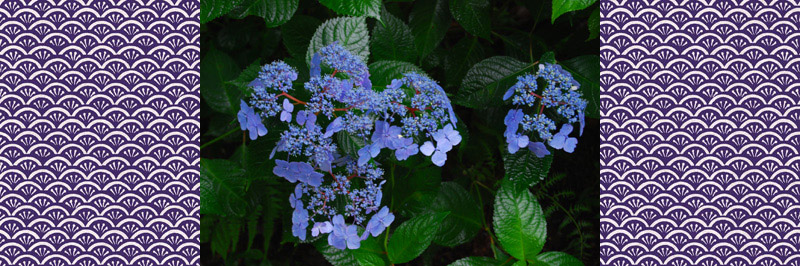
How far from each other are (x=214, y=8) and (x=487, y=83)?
0.63 m

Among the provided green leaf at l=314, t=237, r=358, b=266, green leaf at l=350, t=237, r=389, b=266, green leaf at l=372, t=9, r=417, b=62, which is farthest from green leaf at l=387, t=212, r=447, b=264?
green leaf at l=372, t=9, r=417, b=62

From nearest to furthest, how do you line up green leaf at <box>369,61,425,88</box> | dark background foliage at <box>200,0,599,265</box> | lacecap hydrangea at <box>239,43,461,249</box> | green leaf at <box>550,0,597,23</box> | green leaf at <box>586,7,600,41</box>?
lacecap hydrangea at <box>239,43,461,249</box> < green leaf at <box>550,0,597,23</box> < green leaf at <box>369,61,425,88</box> < green leaf at <box>586,7,600,41</box> < dark background foliage at <box>200,0,599,265</box>

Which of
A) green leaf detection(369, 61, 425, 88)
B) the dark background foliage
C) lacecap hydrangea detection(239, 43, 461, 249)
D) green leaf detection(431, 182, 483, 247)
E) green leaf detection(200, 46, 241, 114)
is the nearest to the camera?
lacecap hydrangea detection(239, 43, 461, 249)

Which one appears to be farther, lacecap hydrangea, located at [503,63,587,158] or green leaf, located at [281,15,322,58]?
green leaf, located at [281,15,322,58]

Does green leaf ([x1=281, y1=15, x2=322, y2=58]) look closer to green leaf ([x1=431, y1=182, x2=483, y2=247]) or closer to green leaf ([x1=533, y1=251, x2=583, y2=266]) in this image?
green leaf ([x1=431, y1=182, x2=483, y2=247])

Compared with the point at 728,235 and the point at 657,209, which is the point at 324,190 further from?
the point at 728,235

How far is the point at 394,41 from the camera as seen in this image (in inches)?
59.4

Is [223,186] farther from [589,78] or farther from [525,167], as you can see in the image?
[589,78]

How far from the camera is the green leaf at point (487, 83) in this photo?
149cm

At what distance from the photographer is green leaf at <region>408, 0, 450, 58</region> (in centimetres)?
169

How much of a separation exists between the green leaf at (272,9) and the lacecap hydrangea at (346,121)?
0.55ft

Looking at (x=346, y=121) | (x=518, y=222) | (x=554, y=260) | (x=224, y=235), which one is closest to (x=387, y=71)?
(x=346, y=121)

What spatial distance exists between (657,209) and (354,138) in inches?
26.4

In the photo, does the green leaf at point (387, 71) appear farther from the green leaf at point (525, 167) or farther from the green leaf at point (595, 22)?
the green leaf at point (595, 22)
